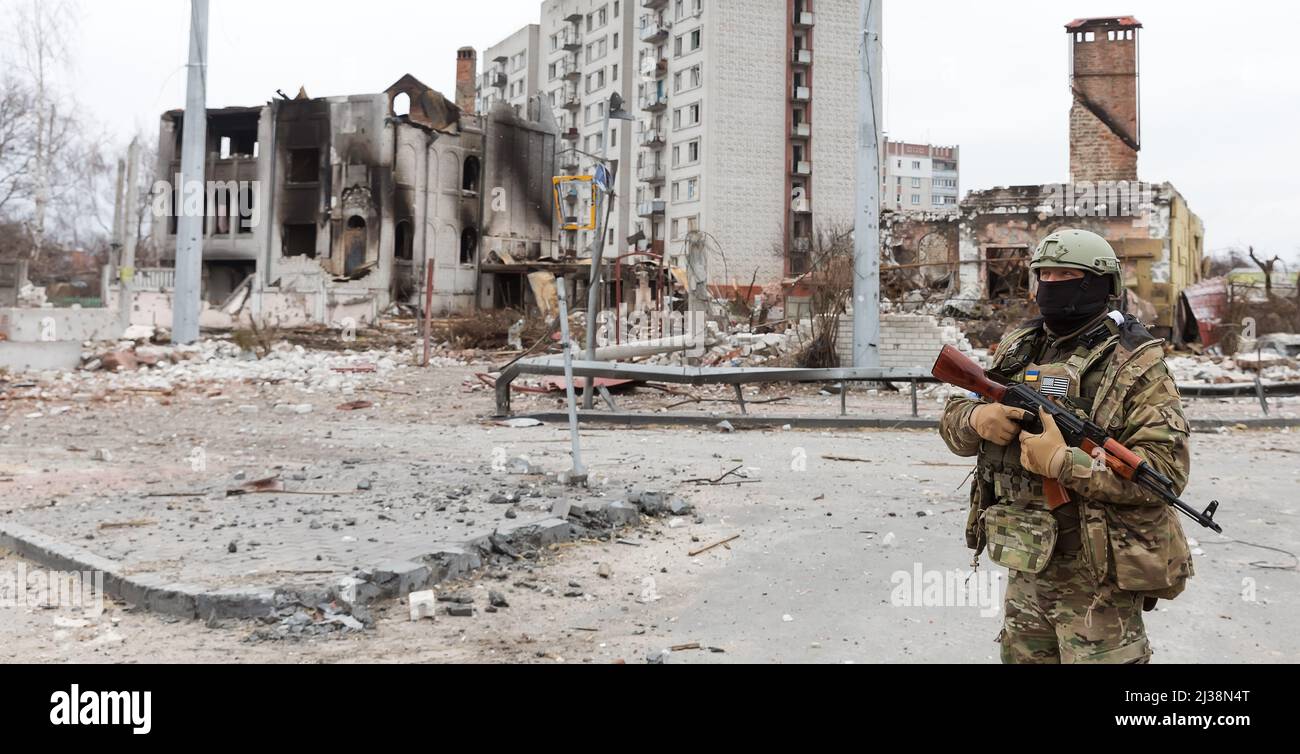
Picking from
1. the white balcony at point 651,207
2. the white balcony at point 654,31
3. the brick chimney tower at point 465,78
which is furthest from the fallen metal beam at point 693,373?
the white balcony at point 654,31

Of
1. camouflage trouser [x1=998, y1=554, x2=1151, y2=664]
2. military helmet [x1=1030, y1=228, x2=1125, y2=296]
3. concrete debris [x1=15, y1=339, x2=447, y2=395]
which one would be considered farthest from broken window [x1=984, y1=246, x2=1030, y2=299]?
camouflage trouser [x1=998, y1=554, x2=1151, y2=664]

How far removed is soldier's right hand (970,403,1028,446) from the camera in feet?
9.64

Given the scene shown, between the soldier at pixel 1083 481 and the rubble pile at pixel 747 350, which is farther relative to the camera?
the rubble pile at pixel 747 350

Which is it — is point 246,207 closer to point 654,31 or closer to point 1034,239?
point 654,31

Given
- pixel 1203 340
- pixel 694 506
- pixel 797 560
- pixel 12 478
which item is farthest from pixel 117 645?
pixel 1203 340

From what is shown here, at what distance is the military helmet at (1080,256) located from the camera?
3023 millimetres

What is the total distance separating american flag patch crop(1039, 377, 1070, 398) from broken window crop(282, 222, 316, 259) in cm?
3895

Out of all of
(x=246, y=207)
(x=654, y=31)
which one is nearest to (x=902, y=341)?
(x=246, y=207)

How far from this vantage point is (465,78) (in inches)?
1767

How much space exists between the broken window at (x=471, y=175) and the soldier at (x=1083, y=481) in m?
38.4

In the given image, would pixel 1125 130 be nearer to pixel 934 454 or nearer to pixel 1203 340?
pixel 1203 340

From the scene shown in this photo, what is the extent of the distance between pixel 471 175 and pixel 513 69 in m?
36.8

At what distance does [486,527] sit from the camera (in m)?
5.86

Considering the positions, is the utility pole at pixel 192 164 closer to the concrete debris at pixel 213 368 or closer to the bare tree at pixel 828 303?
the concrete debris at pixel 213 368
